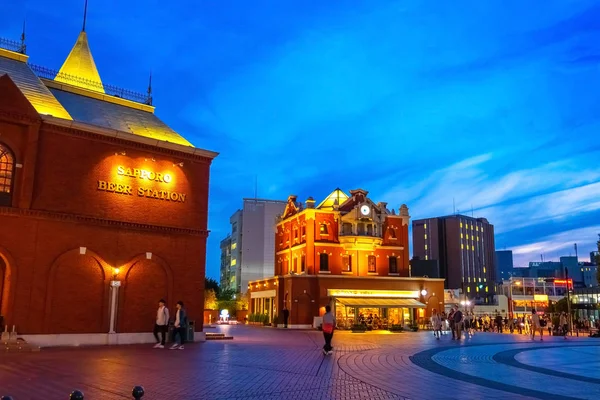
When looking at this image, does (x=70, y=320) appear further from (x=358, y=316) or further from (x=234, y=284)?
(x=234, y=284)

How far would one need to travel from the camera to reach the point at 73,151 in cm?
2200

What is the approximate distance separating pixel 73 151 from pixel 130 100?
20.0 feet

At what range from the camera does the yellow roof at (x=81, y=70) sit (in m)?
27.1

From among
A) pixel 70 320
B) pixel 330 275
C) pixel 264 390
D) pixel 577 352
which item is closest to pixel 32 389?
pixel 264 390

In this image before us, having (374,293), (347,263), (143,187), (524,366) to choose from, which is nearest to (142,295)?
(143,187)

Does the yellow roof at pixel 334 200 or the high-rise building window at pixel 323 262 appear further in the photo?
the yellow roof at pixel 334 200

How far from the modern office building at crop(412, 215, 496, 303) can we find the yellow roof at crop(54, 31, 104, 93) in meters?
139

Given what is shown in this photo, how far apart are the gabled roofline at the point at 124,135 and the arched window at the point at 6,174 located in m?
1.92

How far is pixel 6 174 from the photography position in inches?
808

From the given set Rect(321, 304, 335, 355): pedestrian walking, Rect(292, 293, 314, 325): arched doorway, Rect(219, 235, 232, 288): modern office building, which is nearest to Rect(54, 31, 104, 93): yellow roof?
Rect(321, 304, 335, 355): pedestrian walking

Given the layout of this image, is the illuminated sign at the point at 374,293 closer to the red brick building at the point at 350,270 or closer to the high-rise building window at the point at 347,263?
the red brick building at the point at 350,270

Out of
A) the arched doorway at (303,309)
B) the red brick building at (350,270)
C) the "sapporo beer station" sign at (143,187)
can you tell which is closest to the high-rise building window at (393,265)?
the red brick building at (350,270)

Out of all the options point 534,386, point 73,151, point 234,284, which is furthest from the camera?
point 234,284

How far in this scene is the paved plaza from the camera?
32.8ft
